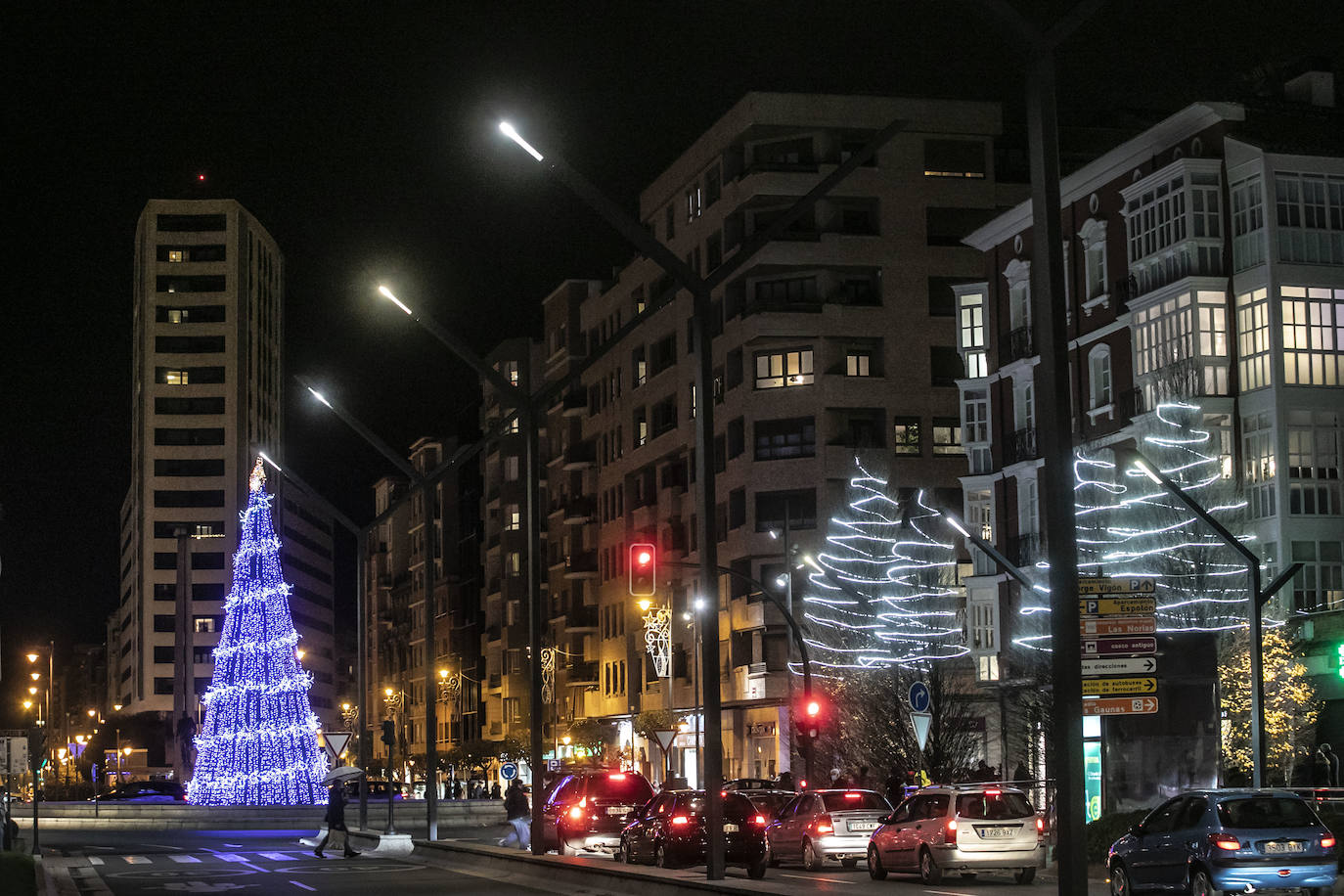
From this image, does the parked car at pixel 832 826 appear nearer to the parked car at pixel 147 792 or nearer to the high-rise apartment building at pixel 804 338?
the high-rise apartment building at pixel 804 338

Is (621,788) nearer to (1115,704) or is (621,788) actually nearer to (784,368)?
(1115,704)

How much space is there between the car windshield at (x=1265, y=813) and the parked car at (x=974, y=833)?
26.3ft

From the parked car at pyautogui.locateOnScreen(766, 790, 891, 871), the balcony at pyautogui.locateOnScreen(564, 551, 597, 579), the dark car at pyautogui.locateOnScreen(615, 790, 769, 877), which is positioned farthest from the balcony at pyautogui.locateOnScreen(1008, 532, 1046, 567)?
the balcony at pyautogui.locateOnScreen(564, 551, 597, 579)

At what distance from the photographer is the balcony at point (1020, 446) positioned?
61.4m

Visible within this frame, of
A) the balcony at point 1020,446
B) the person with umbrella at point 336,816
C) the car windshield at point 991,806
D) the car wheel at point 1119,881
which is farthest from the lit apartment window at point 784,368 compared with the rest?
the car wheel at point 1119,881

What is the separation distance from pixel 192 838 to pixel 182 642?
7776 centimetres

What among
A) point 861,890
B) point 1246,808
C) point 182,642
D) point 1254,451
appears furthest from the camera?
point 182,642

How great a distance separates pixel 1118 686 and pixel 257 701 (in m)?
51.8

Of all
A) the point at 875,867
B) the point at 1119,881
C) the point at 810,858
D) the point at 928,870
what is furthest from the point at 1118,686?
the point at 810,858

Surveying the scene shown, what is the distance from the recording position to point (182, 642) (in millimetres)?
135250

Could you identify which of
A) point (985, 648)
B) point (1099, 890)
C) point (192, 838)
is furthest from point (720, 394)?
point (1099, 890)

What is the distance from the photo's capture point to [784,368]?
267 ft

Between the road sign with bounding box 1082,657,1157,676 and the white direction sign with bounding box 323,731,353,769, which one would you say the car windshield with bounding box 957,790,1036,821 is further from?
the white direction sign with bounding box 323,731,353,769

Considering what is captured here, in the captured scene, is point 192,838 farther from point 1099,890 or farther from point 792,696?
point 1099,890
